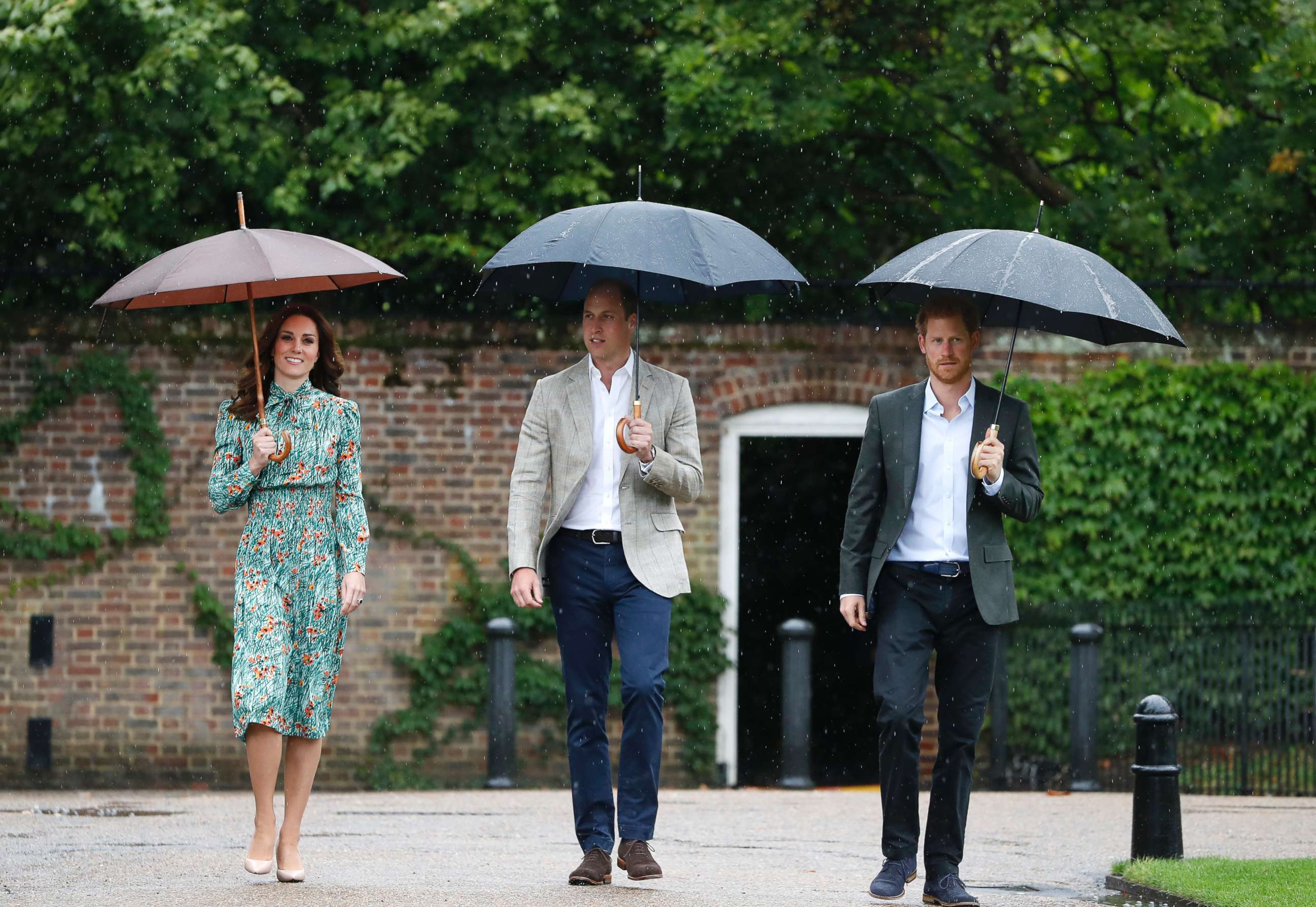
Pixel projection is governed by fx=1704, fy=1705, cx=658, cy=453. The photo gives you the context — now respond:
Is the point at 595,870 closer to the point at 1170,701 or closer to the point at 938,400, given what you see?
the point at 938,400

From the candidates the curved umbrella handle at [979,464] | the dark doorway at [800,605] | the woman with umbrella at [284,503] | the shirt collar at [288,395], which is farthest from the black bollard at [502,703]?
the curved umbrella handle at [979,464]

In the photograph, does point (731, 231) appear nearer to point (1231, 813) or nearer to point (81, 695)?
point (1231, 813)

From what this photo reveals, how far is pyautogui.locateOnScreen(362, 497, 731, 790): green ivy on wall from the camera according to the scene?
35.1 feet

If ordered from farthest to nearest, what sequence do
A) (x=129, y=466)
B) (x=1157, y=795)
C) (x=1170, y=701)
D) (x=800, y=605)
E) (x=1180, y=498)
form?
1. (x=800, y=605)
2. (x=1180, y=498)
3. (x=129, y=466)
4. (x=1170, y=701)
5. (x=1157, y=795)

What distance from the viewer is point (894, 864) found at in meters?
5.55

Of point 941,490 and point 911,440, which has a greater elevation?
point 911,440

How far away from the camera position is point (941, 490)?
18.2 ft

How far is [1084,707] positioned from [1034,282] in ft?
18.6

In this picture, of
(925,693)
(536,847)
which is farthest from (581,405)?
(536,847)

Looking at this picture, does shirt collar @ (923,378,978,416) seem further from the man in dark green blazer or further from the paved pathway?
the paved pathway

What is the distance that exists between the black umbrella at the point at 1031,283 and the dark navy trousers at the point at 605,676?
1222 mm

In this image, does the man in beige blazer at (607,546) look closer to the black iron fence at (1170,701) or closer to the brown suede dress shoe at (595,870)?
the brown suede dress shoe at (595,870)

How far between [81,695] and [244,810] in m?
2.35

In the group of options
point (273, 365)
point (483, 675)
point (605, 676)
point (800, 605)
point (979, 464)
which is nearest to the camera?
point (979, 464)
